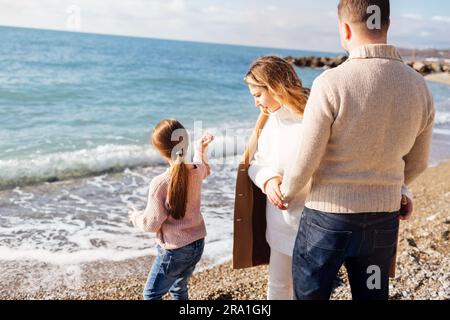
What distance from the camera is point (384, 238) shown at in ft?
6.27

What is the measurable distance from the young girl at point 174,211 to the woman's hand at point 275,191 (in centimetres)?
59

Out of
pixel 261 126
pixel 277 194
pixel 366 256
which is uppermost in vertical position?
pixel 261 126

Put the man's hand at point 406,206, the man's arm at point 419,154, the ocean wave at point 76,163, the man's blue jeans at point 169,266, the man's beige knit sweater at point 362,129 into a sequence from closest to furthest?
the man's beige knit sweater at point 362,129 < the man's arm at point 419,154 < the man's hand at point 406,206 < the man's blue jeans at point 169,266 < the ocean wave at point 76,163

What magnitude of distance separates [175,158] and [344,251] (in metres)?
1.13

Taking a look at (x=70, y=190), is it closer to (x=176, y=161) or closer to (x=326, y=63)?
(x=176, y=161)

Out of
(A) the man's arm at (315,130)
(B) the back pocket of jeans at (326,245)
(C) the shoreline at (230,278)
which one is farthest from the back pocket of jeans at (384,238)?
(C) the shoreline at (230,278)

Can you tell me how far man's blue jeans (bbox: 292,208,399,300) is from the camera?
6.13 feet

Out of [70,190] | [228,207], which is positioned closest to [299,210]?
[228,207]

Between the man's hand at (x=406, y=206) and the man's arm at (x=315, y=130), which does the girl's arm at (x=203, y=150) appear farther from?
the man's hand at (x=406, y=206)

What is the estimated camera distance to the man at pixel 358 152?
1740 mm

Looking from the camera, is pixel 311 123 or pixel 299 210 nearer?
pixel 311 123

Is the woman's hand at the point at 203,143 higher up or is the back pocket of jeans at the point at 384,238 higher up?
the woman's hand at the point at 203,143

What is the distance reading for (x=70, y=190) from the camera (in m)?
7.30

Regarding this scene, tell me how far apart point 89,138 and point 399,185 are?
10674 millimetres
